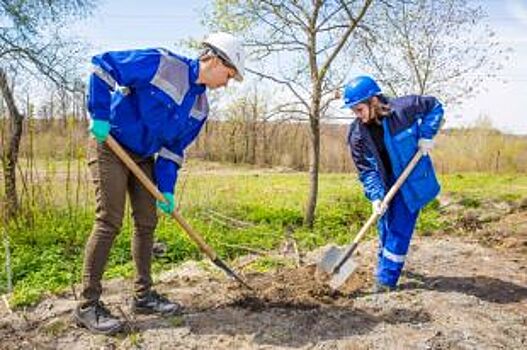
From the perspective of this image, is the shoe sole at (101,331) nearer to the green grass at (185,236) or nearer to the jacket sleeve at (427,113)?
the green grass at (185,236)

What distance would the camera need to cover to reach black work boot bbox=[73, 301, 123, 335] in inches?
144

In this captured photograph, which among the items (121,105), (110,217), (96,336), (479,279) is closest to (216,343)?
(96,336)

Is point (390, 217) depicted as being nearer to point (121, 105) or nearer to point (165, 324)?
point (165, 324)

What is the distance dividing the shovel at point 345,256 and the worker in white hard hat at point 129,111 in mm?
1433

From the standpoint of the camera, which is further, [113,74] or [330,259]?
[330,259]

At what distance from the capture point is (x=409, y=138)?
4.54 metres

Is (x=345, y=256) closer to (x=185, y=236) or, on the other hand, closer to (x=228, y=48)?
(x=228, y=48)

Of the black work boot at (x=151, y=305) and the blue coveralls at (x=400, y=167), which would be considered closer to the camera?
the black work boot at (x=151, y=305)

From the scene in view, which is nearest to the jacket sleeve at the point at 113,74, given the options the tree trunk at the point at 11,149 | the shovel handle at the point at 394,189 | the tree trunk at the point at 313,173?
the shovel handle at the point at 394,189

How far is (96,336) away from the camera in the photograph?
12.0 feet

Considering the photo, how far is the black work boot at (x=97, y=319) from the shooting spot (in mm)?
3670

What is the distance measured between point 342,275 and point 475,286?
1.25 meters

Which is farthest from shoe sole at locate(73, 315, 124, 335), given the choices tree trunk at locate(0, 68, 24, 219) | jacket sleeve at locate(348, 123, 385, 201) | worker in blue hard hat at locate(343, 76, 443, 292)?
tree trunk at locate(0, 68, 24, 219)

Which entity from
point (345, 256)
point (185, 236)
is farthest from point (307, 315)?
point (185, 236)
